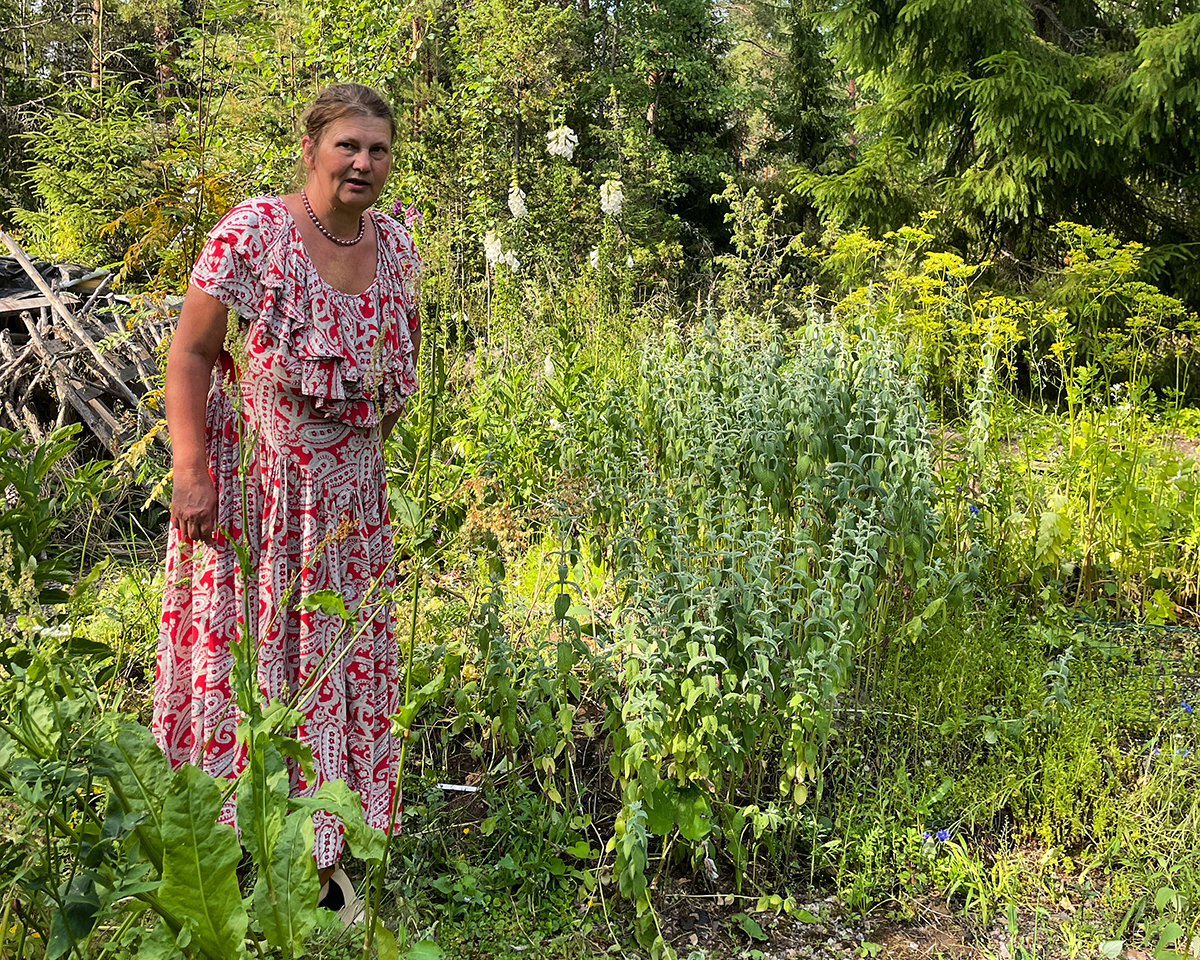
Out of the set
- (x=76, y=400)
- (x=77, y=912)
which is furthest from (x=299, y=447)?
(x=76, y=400)

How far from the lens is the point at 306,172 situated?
6.87ft

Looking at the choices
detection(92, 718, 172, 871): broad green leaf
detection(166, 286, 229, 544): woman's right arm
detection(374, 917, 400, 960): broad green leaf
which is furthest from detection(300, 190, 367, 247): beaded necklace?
detection(374, 917, 400, 960): broad green leaf

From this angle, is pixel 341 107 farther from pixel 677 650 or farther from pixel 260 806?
pixel 260 806

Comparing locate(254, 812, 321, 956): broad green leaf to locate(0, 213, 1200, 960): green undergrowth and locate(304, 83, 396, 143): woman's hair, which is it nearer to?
locate(0, 213, 1200, 960): green undergrowth

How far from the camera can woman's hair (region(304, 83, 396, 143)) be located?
194 centimetres

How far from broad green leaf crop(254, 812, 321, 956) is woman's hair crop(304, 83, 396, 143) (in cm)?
142

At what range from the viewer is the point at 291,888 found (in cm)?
98

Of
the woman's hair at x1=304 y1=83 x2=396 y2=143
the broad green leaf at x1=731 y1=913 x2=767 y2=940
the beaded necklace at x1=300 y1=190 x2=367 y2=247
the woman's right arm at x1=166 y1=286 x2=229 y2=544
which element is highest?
the woman's hair at x1=304 y1=83 x2=396 y2=143

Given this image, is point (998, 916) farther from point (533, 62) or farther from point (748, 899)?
point (533, 62)

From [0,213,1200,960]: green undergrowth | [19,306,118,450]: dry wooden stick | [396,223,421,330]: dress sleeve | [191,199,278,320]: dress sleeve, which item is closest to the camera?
[191,199,278,320]: dress sleeve

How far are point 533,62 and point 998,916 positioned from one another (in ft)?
32.8

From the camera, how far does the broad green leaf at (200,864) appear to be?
956 mm

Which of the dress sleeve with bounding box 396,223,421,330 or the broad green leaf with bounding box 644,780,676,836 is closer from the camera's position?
the broad green leaf with bounding box 644,780,676,836

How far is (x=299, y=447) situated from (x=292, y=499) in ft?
0.35
